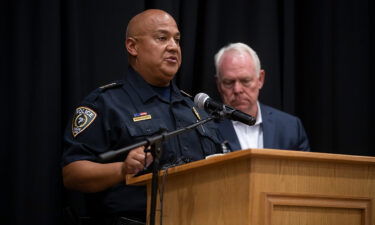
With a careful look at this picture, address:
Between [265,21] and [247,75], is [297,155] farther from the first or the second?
[265,21]

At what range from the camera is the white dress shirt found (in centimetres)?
363

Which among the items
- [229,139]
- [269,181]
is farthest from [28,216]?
[269,181]

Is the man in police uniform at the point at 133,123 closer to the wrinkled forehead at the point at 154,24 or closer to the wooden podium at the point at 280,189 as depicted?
the wrinkled forehead at the point at 154,24

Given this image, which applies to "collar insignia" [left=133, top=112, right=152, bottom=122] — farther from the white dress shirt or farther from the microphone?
the white dress shirt

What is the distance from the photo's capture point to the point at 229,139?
3.56 meters

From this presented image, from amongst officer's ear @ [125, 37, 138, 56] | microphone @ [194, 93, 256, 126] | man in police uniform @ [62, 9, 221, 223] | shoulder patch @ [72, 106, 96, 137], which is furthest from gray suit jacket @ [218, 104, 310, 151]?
microphone @ [194, 93, 256, 126]

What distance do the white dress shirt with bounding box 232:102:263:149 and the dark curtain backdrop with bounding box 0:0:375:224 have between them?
264 mm

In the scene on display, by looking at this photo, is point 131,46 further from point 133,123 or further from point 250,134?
point 250,134

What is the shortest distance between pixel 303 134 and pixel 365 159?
172 centimetres

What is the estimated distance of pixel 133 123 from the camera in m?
2.68

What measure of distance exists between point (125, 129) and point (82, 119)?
202 mm

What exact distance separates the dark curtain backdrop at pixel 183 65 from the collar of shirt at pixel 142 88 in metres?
0.31

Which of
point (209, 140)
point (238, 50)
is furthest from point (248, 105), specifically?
point (209, 140)

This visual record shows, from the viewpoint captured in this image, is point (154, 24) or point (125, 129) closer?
point (125, 129)
